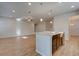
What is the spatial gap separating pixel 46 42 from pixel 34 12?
198cm

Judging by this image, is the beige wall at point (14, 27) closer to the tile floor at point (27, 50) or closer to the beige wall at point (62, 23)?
the tile floor at point (27, 50)

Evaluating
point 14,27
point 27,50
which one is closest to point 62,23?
point 27,50

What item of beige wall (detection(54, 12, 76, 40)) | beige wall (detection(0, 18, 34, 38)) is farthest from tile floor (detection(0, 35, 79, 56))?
beige wall (detection(0, 18, 34, 38))

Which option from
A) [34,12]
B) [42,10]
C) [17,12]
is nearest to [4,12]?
[17,12]

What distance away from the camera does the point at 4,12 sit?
512 cm

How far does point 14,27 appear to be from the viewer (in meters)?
7.70

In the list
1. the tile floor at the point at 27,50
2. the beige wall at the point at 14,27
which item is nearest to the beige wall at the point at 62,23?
the tile floor at the point at 27,50

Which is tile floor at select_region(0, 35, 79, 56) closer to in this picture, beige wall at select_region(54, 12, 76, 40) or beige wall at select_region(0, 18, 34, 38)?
beige wall at select_region(54, 12, 76, 40)

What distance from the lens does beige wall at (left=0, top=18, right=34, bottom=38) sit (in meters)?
6.43

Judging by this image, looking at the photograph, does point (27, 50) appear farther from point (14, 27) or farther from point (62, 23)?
point (14, 27)

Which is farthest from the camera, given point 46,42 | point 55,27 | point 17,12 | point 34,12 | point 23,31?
point 23,31

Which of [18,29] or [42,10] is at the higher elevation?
[42,10]

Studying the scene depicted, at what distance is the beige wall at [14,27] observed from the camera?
643 cm

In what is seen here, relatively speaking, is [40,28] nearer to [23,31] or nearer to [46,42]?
[23,31]
